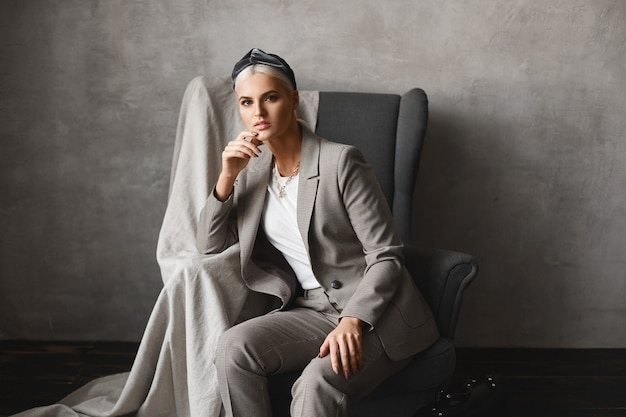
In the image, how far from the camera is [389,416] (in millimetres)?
1838

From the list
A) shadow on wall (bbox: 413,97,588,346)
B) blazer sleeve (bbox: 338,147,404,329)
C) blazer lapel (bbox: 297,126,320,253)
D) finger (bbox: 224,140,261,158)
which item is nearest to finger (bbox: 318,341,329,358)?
blazer sleeve (bbox: 338,147,404,329)

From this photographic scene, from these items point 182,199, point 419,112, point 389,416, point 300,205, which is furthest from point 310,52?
point 389,416

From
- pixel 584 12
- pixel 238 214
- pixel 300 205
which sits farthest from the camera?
pixel 584 12

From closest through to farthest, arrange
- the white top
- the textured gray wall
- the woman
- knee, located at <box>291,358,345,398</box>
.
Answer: knee, located at <box>291,358,345,398</box>
the woman
the white top
the textured gray wall

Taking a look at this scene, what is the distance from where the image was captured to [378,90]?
2559 mm

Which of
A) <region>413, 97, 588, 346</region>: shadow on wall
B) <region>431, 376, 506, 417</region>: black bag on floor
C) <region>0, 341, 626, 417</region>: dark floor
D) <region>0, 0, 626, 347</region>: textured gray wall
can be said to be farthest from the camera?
<region>413, 97, 588, 346</region>: shadow on wall

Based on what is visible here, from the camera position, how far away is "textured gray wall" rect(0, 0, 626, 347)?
98.8 inches

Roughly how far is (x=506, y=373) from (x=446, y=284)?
0.85 m

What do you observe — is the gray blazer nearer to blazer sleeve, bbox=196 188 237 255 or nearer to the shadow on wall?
blazer sleeve, bbox=196 188 237 255

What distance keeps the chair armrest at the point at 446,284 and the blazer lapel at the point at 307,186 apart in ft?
1.23

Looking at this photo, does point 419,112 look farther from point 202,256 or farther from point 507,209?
point 202,256

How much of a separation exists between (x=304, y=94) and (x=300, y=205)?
68cm

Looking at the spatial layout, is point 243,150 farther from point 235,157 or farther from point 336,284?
point 336,284

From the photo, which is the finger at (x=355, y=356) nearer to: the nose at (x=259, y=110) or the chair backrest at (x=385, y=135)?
the nose at (x=259, y=110)
